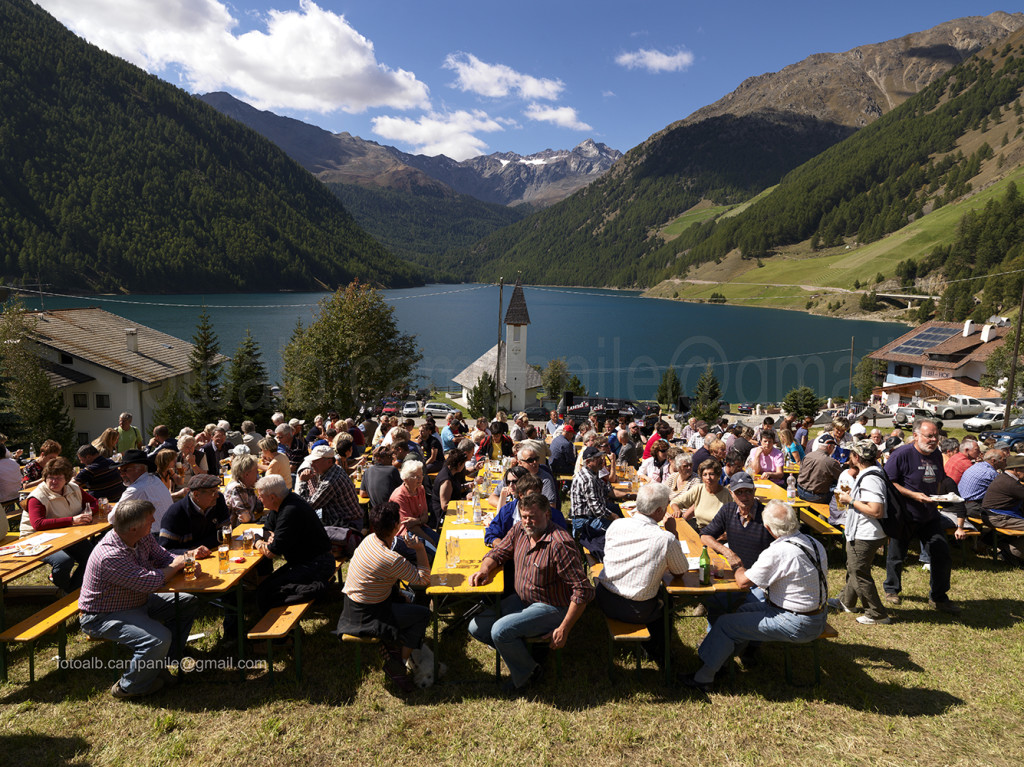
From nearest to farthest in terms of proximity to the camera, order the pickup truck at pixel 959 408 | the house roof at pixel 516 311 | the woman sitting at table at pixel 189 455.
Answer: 1. the woman sitting at table at pixel 189 455
2. the pickup truck at pixel 959 408
3. the house roof at pixel 516 311

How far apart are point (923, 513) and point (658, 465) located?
11.1 ft

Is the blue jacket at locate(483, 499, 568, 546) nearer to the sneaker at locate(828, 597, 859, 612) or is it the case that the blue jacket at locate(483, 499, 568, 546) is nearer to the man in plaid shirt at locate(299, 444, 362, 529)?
the man in plaid shirt at locate(299, 444, 362, 529)

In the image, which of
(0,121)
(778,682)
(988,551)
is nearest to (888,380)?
(988,551)

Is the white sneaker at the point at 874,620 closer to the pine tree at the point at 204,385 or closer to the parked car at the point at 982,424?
the pine tree at the point at 204,385

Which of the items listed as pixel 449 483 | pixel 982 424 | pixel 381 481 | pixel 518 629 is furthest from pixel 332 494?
pixel 982 424

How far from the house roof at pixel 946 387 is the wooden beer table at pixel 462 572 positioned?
5912 centimetres

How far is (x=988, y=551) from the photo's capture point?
750cm

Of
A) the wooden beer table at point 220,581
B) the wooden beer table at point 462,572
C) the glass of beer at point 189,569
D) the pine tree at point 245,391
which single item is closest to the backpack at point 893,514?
the wooden beer table at point 462,572

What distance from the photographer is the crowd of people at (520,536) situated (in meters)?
4.21

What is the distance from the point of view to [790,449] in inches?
412

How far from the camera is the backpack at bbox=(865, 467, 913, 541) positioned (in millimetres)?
5530

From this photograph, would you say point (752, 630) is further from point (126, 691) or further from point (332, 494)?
point (126, 691)

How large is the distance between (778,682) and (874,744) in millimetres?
825

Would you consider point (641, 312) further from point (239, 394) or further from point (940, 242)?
point (239, 394)
